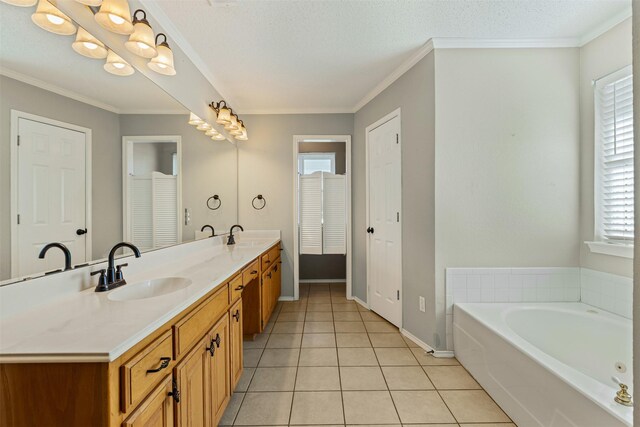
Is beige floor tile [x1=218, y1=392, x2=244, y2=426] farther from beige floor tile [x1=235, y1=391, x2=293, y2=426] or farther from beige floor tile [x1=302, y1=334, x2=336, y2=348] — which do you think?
beige floor tile [x1=302, y1=334, x2=336, y2=348]

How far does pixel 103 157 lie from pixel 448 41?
2.43 meters

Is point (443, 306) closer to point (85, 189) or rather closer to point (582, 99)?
point (582, 99)

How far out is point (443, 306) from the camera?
6.87ft

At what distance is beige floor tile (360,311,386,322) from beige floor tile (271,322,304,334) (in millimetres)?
693

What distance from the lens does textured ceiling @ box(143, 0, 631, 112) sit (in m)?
1.71

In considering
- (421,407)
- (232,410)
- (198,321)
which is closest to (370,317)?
(421,407)

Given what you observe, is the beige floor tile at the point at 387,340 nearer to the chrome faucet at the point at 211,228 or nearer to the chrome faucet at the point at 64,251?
the chrome faucet at the point at 211,228

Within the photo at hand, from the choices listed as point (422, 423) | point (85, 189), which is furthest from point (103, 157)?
point (422, 423)

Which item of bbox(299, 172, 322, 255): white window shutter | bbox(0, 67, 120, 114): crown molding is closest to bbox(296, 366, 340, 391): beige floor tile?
bbox(299, 172, 322, 255): white window shutter

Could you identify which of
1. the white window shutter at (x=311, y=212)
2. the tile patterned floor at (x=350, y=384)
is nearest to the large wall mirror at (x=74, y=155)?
the tile patterned floor at (x=350, y=384)

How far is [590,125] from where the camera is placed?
1.99 m

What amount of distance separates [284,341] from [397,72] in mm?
2685

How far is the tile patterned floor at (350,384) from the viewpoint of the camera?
4.91 feet

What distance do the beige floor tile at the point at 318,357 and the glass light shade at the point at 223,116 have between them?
88.9 inches
